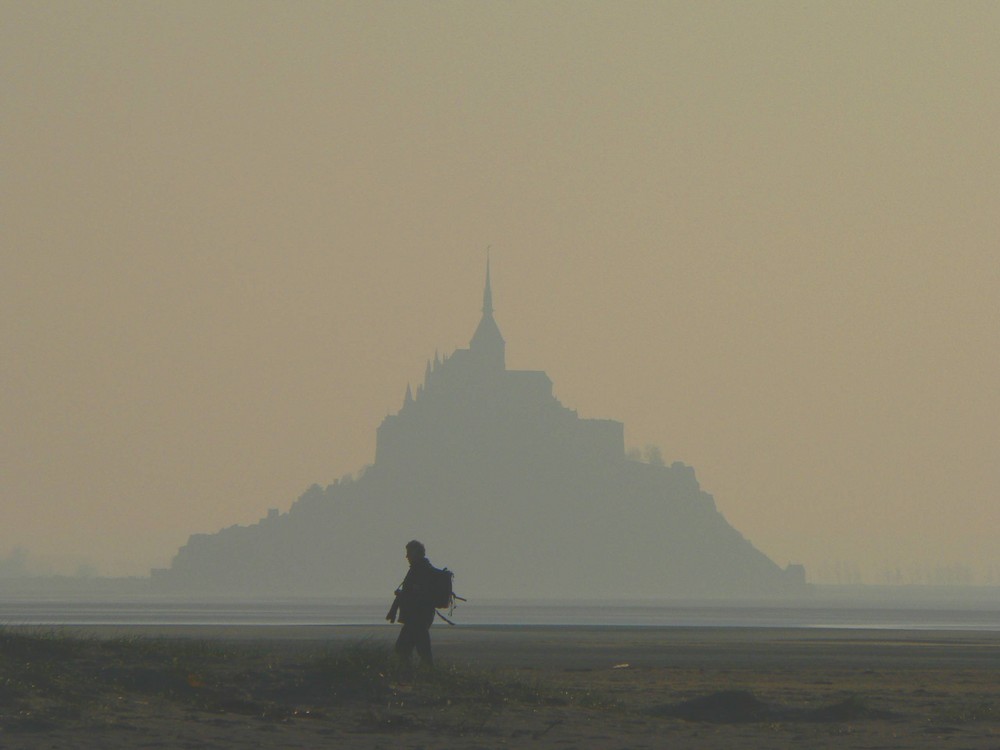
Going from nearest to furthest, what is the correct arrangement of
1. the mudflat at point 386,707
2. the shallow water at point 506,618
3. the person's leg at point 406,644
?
the mudflat at point 386,707, the person's leg at point 406,644, the shallow water at point 506,618

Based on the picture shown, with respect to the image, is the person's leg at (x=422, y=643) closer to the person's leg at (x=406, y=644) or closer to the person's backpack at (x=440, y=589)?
the person's leg at (x=406, y=644)

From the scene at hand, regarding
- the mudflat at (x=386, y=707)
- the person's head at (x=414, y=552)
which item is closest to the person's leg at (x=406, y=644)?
the mudflat at (x=386, y=707)

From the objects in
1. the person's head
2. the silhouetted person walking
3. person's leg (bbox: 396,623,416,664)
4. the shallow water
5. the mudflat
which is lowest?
the mudflat

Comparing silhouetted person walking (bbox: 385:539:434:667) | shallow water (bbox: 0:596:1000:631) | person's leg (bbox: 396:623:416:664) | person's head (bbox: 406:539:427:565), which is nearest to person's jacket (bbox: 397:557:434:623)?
silhouetted person walking (bbox: 385:539:434:667)

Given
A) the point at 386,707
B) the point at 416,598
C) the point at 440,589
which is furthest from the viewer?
the point at 440,589

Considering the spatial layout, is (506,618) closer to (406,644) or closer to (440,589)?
(440,589)

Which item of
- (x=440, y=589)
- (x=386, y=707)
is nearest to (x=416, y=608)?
(x=440, y=589)

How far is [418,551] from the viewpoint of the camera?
84.5 feet

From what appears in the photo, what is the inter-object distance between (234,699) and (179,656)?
8.21 feet

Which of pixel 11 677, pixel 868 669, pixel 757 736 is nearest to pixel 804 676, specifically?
pixel 868 669

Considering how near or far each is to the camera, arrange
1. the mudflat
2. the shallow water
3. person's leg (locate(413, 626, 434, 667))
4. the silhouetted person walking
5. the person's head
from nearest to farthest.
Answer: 1. the mudflat
2. person's leg (locate(413, 626, 434, 667))
3. the silhouetted person walking
4. the person's head
5. the shallow water

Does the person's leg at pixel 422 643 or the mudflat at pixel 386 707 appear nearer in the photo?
the mudflat at pixel 386 707

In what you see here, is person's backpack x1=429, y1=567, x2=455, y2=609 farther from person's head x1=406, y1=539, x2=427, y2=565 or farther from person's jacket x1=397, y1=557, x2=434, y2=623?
person's head x1=406, y1=539, x2=427, y2=565

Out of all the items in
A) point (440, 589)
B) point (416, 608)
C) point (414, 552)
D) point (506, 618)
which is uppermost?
point (506, 618)
